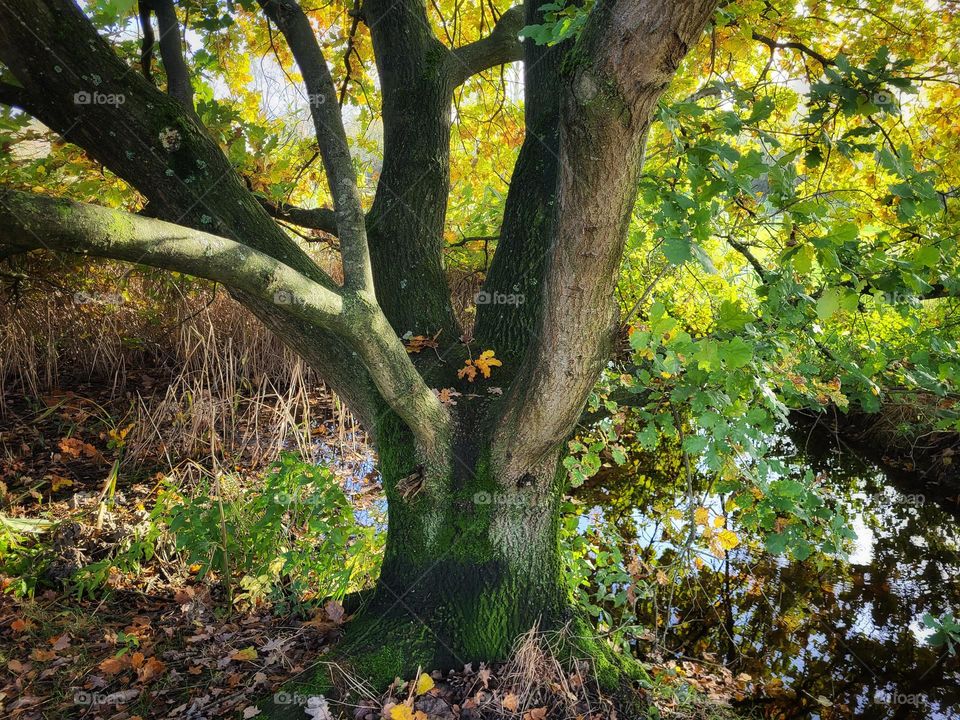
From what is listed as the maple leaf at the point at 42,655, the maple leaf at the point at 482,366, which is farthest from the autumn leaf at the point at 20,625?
the maple leaf at the point at 482,366

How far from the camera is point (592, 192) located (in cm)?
169

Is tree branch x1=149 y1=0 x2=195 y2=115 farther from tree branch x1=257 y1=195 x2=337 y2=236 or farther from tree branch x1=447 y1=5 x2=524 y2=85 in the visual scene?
tree branch x1=447 y1=5 x2=524 y2=85

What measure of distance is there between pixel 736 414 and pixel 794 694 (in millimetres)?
2214

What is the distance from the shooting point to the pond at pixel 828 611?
355cm

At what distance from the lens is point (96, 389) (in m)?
Result: 5.78

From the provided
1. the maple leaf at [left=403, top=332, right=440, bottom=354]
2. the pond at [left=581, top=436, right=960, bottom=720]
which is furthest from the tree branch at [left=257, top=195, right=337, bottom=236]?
the pond at [left=581, top=436, right=960, bottom=720]

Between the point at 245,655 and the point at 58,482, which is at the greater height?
the point at 58,482

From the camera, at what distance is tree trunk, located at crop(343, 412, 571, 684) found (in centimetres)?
252
